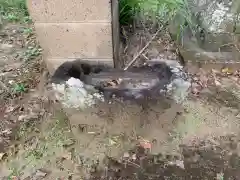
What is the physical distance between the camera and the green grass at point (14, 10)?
536cm

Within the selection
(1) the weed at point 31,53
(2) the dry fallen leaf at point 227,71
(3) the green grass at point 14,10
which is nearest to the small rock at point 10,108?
(1) the weed at point 31,53

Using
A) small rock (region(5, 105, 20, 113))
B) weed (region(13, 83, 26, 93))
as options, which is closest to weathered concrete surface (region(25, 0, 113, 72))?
weed (region(13, 83, 26, 93))

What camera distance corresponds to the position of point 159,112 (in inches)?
118

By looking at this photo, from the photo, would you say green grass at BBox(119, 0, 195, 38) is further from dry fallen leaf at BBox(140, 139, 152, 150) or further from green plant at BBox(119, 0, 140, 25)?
dry fallen leaf at BBox(140, 139, 152, 150)

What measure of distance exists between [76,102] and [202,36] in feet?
6.48

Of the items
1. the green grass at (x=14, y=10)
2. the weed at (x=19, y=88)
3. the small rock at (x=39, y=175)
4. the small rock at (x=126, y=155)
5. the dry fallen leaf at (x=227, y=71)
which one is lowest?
the small rock at (x=39, y=175)

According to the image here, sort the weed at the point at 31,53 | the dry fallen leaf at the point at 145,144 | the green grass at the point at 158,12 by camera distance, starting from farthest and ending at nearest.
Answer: the weed at the point at 31,53 < the green grass at the point at 158,12 < the dry fallen leaf at the point at 145,144

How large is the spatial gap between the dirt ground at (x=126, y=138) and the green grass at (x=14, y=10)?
7.84 feet

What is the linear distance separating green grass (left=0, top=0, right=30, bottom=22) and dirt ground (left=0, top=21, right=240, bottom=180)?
94.1 inches

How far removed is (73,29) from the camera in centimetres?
307

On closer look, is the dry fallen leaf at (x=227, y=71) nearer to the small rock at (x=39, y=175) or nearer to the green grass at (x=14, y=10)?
the small rock at (x=39, y=175)

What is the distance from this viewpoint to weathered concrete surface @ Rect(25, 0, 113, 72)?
2900 mm

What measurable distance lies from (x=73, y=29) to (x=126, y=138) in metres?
1.30

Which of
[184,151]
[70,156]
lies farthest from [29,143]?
[184,151]
